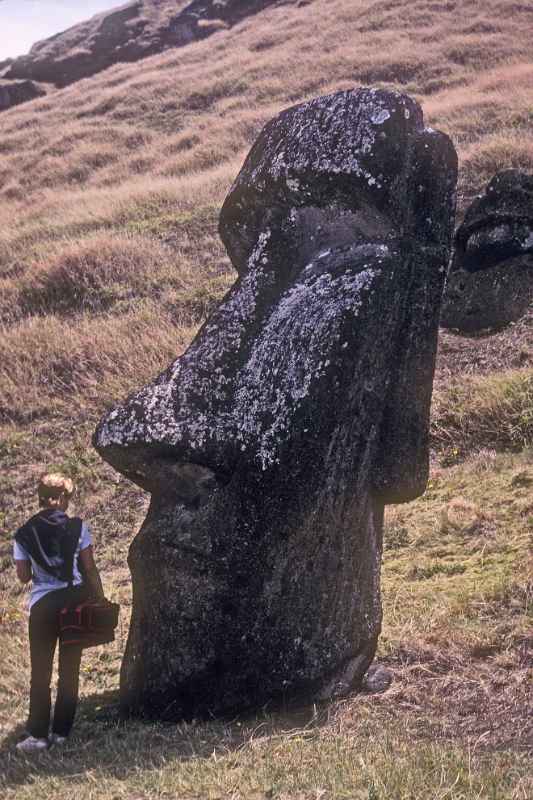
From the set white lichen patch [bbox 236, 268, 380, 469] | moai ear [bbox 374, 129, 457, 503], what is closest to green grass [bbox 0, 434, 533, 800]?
moai ear [bbox 374, 129, 457, 503]

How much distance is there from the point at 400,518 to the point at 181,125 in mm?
21274

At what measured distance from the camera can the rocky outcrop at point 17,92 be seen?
4025 cm

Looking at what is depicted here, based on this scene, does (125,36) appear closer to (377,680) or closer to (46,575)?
(46,575)

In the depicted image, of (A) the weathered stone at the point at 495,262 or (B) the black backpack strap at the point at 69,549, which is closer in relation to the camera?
(B) the black backpack strap at the point at 69,549

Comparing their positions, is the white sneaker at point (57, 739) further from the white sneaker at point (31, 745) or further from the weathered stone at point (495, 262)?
the weathered stone at point (495, 262)

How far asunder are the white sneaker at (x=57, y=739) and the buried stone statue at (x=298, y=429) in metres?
0.35

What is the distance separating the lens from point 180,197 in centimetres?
1658

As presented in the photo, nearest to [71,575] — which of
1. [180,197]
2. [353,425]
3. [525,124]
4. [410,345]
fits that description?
[353,425]

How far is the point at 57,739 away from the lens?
4254mm

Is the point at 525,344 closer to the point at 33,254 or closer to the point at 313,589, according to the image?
the point at 313,589

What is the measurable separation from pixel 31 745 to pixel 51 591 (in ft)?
2.20

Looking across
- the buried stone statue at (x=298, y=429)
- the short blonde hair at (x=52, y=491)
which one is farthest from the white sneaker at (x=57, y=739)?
the short blonde hair at (x=52, y=491)

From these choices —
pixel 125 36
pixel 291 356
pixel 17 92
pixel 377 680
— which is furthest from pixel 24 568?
pixel 125 36

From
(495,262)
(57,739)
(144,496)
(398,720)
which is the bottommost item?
(144,496)
